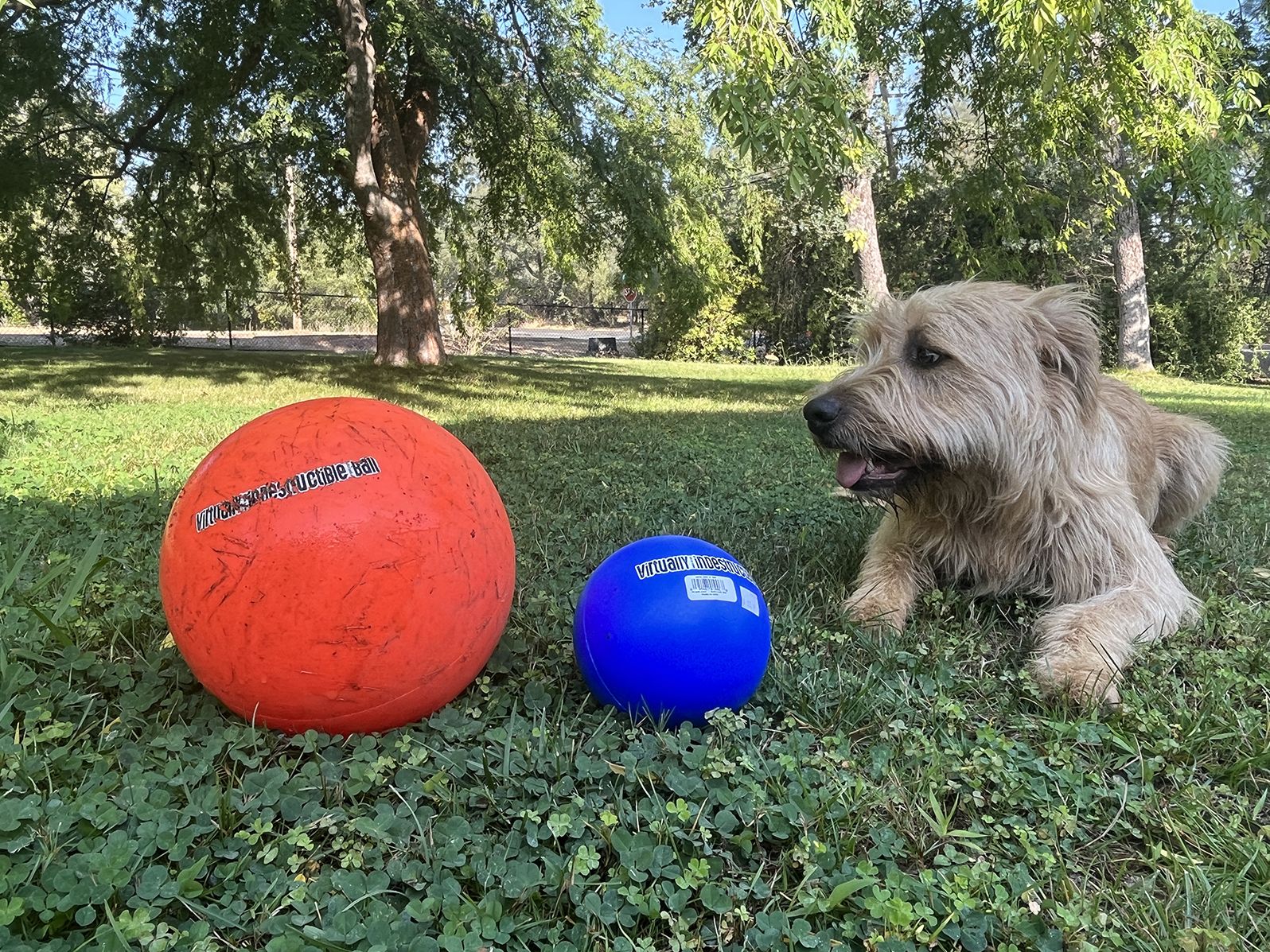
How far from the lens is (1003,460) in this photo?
10.2 ft

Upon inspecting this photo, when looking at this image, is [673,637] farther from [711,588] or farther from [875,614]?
[875,614]

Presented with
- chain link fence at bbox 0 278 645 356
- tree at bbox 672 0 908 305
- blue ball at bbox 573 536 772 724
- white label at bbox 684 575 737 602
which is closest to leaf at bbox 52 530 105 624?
blue ball at bbox 573 536 772 724

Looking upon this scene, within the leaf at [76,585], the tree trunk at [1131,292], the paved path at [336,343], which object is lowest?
the leaf at [76,585]

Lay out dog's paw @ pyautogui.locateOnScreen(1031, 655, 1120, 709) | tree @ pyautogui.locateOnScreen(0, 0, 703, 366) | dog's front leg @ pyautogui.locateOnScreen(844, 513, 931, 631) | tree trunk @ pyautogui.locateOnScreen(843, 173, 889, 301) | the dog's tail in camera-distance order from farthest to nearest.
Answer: tree trunk @ pyautogui.locateOnScreen(843, 173, 889, 301) → tree @ pyautogui.locateOnScreen(0, 0, 703, 366) → the dog's tail → dog's front leg @ pyautogui.locateOnScreen(844, 513, 931, 631) → dog's paw @ pyautogui.locateOnScreen(1031, 655, 1120, 709)

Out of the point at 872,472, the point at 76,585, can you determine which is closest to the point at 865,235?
the point at 872,472

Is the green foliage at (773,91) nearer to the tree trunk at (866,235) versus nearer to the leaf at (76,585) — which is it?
the leaf at (76,585)

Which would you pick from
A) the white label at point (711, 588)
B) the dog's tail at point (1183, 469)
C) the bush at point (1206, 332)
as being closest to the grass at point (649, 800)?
the white label at point (711, 588)

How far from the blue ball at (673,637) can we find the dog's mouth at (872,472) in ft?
2.72

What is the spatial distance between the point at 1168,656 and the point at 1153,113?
635cm

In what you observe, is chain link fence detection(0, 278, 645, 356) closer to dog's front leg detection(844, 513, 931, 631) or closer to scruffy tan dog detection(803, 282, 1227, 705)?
dog's front leg detection(844, 513, 931, 631)

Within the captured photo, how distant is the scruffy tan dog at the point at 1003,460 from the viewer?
3031 millimetres

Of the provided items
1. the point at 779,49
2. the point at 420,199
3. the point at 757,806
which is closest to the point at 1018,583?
the point at 757,806

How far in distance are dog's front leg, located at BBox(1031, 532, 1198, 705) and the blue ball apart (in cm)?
106

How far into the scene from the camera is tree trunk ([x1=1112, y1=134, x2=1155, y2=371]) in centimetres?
2364
